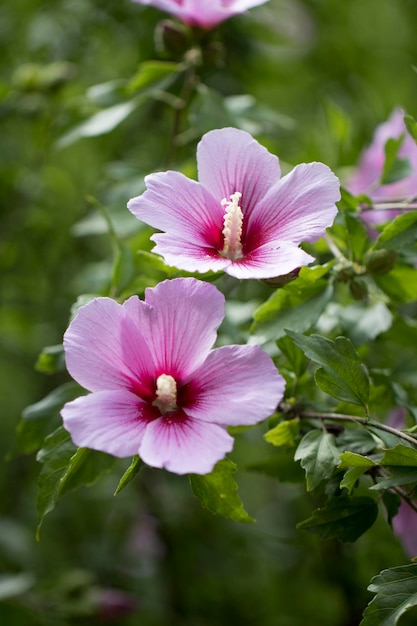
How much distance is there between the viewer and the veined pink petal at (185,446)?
67 centimetres

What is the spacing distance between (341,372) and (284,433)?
0.31 ft

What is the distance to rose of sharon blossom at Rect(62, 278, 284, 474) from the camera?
27.3 inches

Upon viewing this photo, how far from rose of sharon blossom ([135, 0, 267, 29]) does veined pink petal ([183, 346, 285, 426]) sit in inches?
21.9

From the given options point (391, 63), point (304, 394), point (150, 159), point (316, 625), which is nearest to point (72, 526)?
point (316, 625)

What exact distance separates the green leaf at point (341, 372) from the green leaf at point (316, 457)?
49 millimetres

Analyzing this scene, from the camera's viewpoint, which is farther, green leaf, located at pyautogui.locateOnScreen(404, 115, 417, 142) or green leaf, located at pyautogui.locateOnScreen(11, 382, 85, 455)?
green leaf, located at pyautogui.locateOnScreen(11, 382, 85, 455)

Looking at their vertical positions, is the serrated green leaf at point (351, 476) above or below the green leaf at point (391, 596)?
above

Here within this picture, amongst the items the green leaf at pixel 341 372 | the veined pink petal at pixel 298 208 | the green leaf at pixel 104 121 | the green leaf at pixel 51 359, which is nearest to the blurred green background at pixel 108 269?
the green leaf at pixel 104 121

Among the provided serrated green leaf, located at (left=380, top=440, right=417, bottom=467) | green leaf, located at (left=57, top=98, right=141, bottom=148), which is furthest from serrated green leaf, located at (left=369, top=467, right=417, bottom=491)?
green leaf, located at (left=57, top=98, right=141, bottom=148)

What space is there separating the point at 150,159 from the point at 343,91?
0.59 m

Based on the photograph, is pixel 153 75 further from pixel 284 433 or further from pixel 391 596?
pixel 391 596

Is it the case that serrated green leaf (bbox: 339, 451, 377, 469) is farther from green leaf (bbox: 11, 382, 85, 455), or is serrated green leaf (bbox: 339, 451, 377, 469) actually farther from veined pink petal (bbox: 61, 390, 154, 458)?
green leaf (bbox: 11, 382, 85, 455)

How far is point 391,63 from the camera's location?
240 centimetres

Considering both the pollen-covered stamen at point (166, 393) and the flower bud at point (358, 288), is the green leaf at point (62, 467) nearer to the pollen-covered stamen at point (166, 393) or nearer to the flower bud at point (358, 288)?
the pollen-covered stamen at point (166, 393)
